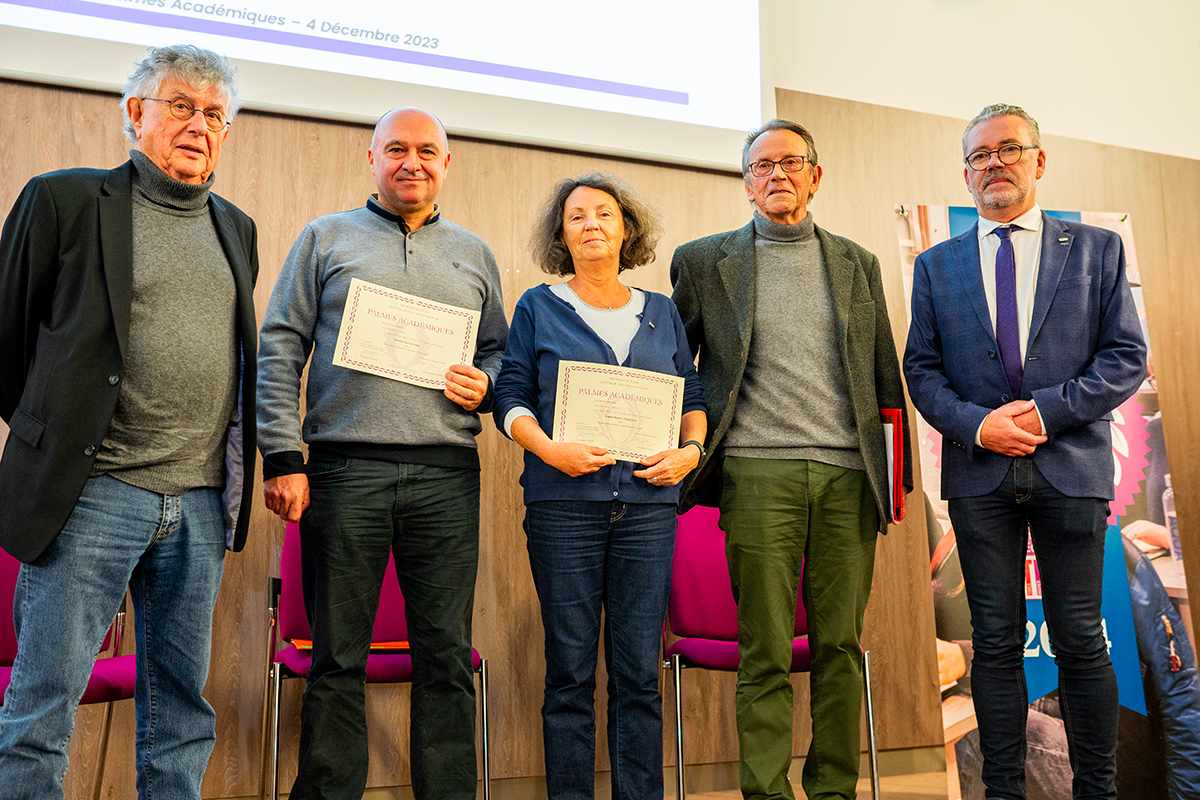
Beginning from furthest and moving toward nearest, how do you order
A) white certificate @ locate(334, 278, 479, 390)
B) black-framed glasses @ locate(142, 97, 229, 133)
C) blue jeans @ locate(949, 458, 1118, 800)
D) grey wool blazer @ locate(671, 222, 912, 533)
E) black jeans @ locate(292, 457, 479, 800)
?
grey wool blazer @ locate(671, 222, 912, 533), blue jeans @ locate(949, 458, 1118, 800), white certificate @ locate(334, 278, 479, 390), black jeans @ locate(292, 457, 479, 800), black-framed glasses @ locate(142, 97, 229, 133)

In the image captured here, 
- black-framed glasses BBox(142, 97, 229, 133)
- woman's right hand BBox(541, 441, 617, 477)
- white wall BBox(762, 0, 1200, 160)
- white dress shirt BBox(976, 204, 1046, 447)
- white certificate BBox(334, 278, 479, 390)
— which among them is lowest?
woman's right hand BBox(541, 441, 617, 477)

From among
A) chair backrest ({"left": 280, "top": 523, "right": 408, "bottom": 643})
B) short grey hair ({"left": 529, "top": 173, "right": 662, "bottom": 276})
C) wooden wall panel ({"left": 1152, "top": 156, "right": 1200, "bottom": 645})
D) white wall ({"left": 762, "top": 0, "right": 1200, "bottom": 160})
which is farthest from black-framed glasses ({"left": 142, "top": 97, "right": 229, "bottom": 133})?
wooden wall panel ({"left": 1152, "top": 156, "right": 1200, "bottom": 645})

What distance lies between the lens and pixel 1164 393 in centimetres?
398

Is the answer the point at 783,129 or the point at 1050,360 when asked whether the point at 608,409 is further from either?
the point at 1050,360

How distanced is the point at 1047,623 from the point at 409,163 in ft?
6.61

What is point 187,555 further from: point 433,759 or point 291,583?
point 291,583

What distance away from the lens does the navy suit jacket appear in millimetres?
2275

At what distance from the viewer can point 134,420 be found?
67.1 inches

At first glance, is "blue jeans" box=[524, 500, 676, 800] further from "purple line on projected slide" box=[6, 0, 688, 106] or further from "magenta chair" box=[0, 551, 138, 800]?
"purple line on projected slide" box=[6, 0, 688, 106]

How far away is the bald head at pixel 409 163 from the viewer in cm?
227

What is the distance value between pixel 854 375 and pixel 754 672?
0.82m

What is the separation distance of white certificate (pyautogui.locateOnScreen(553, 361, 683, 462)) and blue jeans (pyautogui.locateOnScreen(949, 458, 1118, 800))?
36.4 inches

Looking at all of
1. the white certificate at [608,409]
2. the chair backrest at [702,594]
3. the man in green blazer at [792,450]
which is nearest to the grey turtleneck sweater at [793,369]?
the man in green blazer at [792,450]

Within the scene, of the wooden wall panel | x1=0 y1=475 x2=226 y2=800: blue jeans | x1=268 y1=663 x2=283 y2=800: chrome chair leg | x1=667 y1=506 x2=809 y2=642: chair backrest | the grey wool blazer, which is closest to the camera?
x1=0 y1=475 x2=226 y2=800: blue jeans
